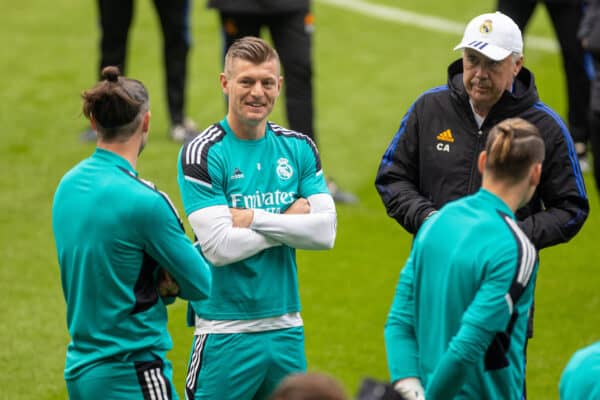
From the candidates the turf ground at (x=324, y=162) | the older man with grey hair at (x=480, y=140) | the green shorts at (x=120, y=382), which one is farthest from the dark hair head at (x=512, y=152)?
the turf ground at (x=324, y=162)

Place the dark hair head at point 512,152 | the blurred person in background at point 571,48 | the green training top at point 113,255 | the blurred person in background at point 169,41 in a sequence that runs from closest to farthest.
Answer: the dark hair head at point 512,152 → the green training top at point 113,255 → the blurred person in background at point 571,48 → the blurred person in background at point 169,41

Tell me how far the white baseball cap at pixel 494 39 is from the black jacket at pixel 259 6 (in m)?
4.01

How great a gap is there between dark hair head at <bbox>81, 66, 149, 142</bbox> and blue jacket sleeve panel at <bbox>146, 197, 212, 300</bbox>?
0.33 m

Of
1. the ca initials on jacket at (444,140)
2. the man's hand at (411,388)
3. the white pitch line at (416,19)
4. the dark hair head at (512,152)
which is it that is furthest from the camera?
the white pitch line at (416,19)

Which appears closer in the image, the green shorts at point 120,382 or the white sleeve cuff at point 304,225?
the green shorts at point 120,382

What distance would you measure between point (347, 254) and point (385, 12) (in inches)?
280

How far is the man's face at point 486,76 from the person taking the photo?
5.00 metres

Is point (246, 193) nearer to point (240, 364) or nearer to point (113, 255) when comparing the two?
point (240, 364)

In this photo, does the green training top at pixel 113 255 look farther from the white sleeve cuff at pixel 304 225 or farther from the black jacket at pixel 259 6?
the black jacket at pixel 259 6

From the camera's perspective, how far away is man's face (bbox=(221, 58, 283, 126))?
4934 mm

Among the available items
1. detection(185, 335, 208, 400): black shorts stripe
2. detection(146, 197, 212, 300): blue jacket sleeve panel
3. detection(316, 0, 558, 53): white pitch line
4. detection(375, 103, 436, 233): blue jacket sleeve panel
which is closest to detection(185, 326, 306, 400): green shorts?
detection(185, 335, 208, 400): black shorts stripe

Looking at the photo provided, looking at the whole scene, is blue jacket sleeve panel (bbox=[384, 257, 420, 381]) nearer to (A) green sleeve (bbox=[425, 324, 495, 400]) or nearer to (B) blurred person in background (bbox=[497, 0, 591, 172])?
(A) green sleeve (bbox=[425, 324, 495, 400])

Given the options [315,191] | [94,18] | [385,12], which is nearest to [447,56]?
[385,12]

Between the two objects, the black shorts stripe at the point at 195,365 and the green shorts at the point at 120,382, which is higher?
the green shorts at the point at 120,382
